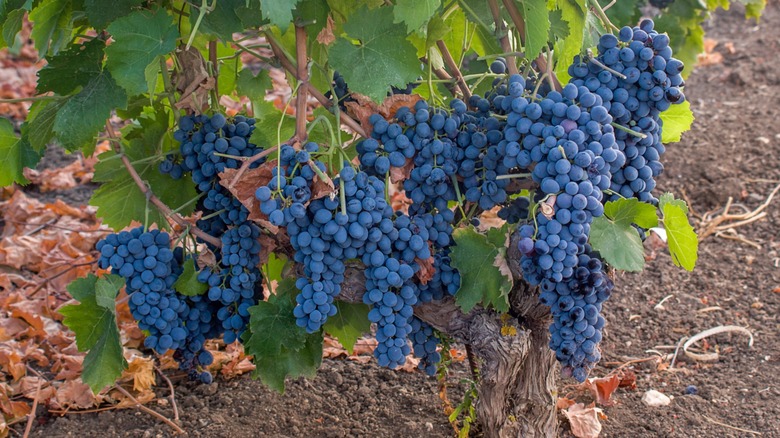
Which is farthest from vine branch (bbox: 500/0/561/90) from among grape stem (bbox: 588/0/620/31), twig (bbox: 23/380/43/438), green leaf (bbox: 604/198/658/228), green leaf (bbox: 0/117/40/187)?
twig (bbox: 23/380/43/438)

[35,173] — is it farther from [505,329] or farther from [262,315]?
[505,329]

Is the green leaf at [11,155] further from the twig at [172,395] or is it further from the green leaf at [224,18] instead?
the twig at [172,395]

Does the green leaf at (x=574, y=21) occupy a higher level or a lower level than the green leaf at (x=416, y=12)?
lower

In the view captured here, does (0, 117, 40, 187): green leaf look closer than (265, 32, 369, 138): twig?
No

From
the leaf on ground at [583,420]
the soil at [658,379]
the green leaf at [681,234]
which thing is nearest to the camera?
the green leaf at [681,234]

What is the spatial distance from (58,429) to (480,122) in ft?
5.51

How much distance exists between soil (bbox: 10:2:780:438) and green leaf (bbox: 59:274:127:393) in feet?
1.44

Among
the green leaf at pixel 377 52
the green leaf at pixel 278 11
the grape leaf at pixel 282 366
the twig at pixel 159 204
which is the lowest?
the grape leaf at pixel 282 366

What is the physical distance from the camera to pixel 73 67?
2203mm

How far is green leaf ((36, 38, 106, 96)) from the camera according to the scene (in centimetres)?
220

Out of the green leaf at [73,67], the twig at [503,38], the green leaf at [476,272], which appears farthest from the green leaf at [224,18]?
the green leaf at [476,272]

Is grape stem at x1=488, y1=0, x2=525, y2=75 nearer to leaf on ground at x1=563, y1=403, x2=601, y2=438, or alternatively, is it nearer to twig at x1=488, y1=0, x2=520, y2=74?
twig at x1=488, y1=0, x2=520, y2=74

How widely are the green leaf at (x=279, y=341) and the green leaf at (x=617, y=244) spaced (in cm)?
83

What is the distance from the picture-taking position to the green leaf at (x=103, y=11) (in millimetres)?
2068
